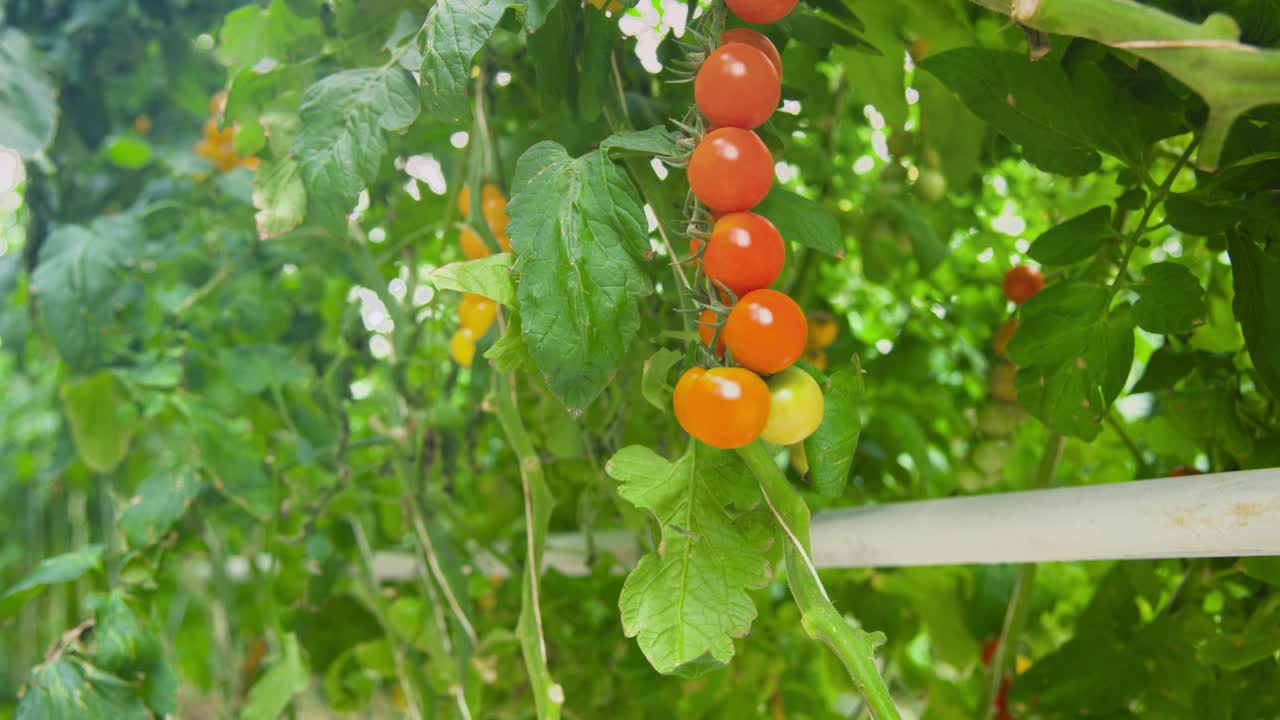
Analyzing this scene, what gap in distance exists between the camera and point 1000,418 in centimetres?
75

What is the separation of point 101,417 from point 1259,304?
908 mm

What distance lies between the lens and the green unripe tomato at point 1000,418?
2.46 feet

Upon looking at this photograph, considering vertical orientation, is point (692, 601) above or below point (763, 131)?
below

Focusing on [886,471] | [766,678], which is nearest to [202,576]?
[766,678]

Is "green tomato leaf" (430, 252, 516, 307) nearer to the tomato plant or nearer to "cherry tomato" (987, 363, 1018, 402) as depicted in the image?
the tomato plant

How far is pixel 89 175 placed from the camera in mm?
1081

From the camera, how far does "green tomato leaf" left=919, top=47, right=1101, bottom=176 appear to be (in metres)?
0.43

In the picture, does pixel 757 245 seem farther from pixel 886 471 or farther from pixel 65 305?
pixel 65 305

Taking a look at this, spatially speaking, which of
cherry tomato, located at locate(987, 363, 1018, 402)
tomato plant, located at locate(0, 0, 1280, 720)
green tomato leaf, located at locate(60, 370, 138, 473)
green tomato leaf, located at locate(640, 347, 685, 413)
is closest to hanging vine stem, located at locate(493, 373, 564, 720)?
tomato plant, located at locate(0, 0, 1280, 720)

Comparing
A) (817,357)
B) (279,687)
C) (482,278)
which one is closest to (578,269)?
(482,278)

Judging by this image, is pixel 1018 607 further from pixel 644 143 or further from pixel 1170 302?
pixel 644 143

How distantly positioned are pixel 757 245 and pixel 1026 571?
0.45 meters

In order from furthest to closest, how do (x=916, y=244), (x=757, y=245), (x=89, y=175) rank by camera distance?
1. (x=89, y=175)
2. (x=916, y=244)
3. (x=757, y=245)

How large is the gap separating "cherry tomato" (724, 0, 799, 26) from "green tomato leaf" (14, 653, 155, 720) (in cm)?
62
